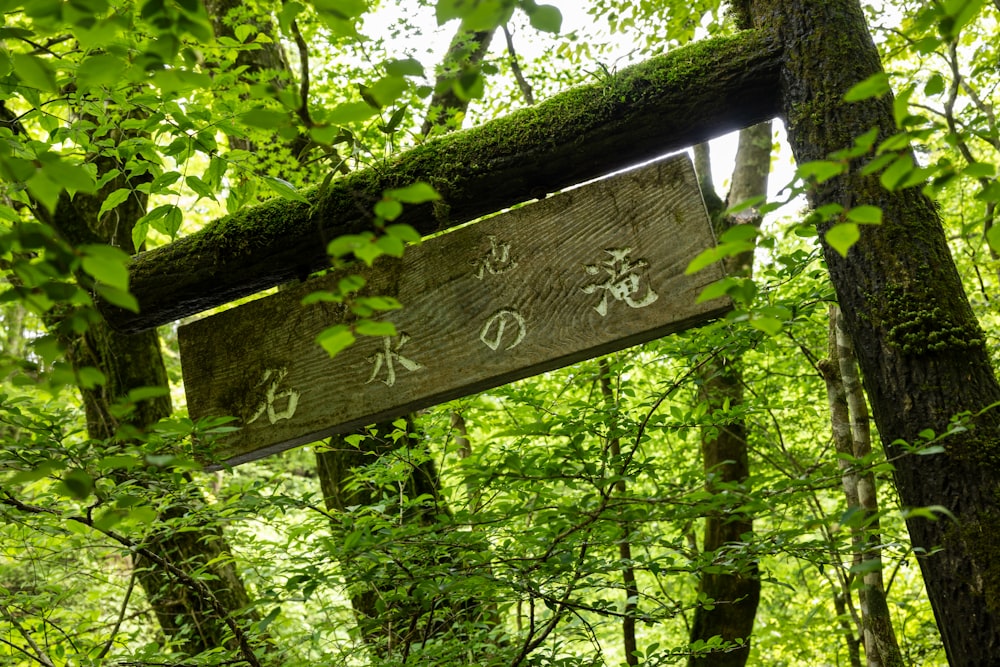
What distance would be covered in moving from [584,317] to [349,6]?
1039 millimetres

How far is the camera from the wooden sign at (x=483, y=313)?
1981 millimetres

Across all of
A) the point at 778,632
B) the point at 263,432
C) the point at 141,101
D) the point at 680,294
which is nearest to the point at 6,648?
the point at 263,432

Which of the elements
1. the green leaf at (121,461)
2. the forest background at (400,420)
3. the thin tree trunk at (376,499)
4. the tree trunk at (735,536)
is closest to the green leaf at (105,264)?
the forest background at (400,420)

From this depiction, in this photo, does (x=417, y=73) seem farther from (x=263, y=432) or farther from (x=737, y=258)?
(x=737, y=258)

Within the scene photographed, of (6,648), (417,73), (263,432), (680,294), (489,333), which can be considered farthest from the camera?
(6,648)

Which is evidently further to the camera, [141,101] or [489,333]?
[141,101]

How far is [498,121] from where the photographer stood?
2.29 metres

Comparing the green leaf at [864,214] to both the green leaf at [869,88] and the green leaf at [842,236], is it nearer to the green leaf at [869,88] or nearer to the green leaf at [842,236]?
the green leaf at [842,236]

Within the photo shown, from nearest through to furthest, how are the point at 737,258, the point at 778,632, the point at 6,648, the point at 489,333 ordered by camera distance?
the point at 489,333
the point at 6,648
the point at 737,258
the point at 778,632

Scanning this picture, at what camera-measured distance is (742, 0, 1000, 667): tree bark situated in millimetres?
1818

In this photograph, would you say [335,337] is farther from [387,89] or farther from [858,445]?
[858,445]

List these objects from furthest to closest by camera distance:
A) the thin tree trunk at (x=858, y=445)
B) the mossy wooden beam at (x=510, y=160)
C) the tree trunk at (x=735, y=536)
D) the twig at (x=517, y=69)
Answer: the twig at (x=517, y=69) < the tree trunk at (x=735, y=536) < the thin tree trunk at (x=858, y=445) < the mossy wooden beam at (x=510, y=160)

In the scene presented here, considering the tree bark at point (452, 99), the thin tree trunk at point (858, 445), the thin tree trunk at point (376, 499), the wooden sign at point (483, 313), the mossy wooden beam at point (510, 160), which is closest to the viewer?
the wooden sign at point (483, 313)

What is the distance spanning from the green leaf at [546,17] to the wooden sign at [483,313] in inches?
35.2
